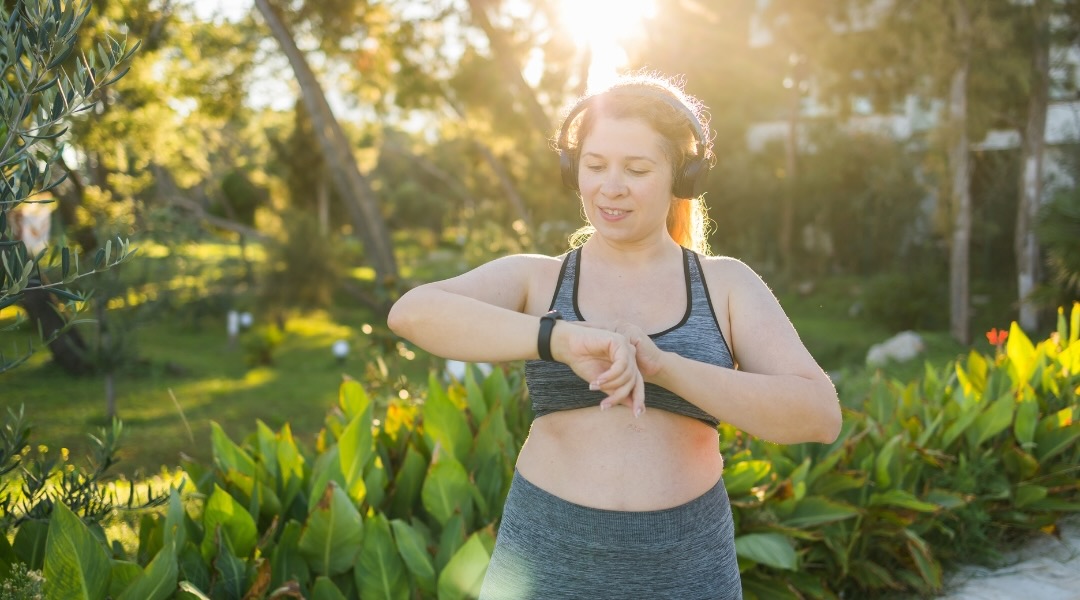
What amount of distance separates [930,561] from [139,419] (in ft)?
36.3

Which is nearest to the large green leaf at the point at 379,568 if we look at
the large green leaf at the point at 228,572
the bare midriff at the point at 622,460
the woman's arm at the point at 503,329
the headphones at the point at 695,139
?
the large green leaf at the point at 228,572

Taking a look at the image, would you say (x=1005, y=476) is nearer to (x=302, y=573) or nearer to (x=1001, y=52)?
(x=302, y=573)

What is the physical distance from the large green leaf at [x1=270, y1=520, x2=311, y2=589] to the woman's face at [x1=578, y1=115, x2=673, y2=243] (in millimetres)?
1406

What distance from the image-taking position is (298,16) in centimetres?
1405

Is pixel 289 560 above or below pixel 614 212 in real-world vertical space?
below

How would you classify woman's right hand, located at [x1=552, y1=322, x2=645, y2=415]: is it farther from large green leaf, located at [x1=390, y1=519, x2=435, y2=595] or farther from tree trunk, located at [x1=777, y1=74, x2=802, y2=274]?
tree trunk, located at [x1=777, y1=74, x2=802, y2=274]

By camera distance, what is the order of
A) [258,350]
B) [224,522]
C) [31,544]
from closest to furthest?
1. [31,544]
2. [224,522]
3. [258,350]

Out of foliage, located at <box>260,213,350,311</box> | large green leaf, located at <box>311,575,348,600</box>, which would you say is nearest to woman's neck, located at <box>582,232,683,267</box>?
large green leaf, located at <box>311,575,348,600</box>

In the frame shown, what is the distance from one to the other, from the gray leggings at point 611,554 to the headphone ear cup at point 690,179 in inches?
27.4

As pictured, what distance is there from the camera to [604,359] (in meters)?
1.68

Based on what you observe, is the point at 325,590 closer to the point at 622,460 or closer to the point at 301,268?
the point at 622,460

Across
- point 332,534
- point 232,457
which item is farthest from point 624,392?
point 232,457

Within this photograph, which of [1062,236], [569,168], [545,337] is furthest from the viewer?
[1062,236]

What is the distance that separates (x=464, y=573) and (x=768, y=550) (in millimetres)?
1172
